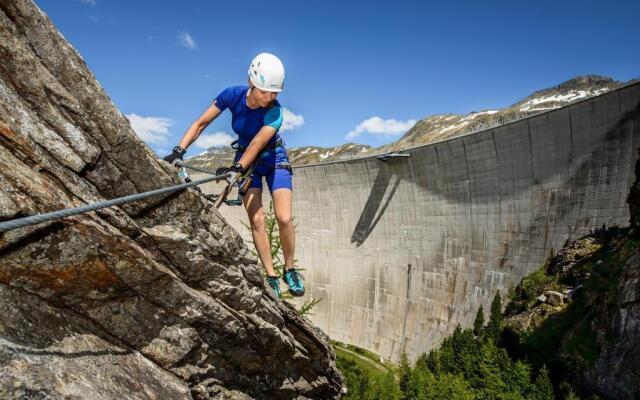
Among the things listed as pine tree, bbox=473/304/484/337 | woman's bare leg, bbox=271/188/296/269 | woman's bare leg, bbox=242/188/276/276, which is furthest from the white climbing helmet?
pine tree, bbox=473/304/484/337

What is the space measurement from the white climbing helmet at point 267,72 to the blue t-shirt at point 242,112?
345 mm

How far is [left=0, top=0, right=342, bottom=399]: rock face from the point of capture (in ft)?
10.8

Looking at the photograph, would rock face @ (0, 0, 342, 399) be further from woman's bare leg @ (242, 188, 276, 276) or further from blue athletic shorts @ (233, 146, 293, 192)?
blue athletic shorts @ (233, 146, 293, 192)

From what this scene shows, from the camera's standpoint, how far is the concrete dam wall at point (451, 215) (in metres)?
20.8

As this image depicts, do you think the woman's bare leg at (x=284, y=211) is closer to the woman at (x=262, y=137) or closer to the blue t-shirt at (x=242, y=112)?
the woman at (x=262, y=137)

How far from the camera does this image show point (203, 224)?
15.9 feet

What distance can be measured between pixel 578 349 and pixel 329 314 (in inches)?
741

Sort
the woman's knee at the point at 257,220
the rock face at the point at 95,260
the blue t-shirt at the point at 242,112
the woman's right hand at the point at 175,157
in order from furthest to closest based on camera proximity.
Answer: the woman's knee at the point at 257,220 → the blue t-shirt at the point at 242,112 → the woman's right hand at the point at 175,157 → the rock face at the point at 95,260

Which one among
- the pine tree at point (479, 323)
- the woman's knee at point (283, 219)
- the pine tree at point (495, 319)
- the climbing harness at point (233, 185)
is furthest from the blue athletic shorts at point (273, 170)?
the pine tree at point (479, 323)

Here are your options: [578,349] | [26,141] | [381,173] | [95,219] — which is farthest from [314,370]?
[381,173]

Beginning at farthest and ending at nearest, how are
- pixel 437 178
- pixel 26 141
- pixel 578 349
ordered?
pixel 437 178 < pixel 578 349 < pixel 26 141

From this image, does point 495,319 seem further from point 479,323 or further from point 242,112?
point 242,112

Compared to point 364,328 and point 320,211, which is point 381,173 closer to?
point 320,211

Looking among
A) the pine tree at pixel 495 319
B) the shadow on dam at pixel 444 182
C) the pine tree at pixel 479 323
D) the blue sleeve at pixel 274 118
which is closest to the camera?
the blue sleeve at pixel 274 118
